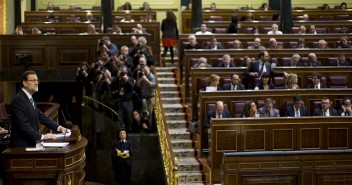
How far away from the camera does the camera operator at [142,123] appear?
1243 cm

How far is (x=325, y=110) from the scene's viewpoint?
1048 centimetres

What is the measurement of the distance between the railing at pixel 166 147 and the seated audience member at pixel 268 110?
4.49ft

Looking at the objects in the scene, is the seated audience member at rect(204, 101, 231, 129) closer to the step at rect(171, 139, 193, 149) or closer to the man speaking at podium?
the step at rect(171, 139, 193, 149)

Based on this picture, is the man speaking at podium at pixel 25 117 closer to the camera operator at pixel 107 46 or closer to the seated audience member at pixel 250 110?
the seated audience member at pixel 250 110

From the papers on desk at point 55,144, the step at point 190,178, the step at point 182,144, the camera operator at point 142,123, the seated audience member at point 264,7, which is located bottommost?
the step at point 190,178

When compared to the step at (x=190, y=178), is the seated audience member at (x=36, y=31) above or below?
above

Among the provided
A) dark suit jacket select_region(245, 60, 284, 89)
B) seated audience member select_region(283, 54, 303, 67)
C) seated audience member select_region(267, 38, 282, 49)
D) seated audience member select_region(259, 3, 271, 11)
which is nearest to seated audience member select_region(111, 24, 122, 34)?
seated audience member select_region(267, 38, 282, 49)

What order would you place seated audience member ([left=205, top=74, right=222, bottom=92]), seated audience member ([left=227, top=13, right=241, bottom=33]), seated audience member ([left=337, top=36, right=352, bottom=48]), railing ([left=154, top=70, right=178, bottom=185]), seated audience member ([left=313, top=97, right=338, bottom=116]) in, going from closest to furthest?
railing ([left=154, top=70, right=178, bottom=185]) < seated audience member ([left=313, top=97, right=338, bottom=116]) < seated audience member ([left=205, top=74, right=222, bottom=92]) < seated audience member ([left=337, top=36, right=352, bottom=48]) < seated audience member ([left=227, top=13, right=241, bottom=33])

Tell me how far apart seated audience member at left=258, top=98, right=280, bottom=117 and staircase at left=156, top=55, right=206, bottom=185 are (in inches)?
45.6

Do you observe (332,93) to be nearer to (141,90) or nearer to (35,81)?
(141,90)

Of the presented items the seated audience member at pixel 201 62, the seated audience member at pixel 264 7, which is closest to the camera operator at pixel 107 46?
the seated audience member at pixel 201 62

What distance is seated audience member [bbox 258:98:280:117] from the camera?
1023cm

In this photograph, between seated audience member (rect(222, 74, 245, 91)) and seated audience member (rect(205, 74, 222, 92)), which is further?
seated audience member (rect(222, 74, 245, 91))

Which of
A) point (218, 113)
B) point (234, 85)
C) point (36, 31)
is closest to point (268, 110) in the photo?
point (218, 113)
